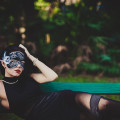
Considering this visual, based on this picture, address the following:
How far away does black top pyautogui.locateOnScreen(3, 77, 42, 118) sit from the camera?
2133 millimetres

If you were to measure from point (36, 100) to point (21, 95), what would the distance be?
214mm

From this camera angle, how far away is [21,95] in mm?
2150

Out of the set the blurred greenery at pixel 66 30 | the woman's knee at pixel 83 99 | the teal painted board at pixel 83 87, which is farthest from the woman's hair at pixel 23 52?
the blurred greenery at pixel 66 30

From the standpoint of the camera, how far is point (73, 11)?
7.09 meters

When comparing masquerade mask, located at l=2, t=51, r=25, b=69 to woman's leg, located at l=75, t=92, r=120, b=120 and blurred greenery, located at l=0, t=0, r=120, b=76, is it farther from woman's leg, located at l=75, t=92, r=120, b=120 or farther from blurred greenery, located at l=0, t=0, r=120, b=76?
blurred greenery, located at l=0, t=0, r=120, b=76

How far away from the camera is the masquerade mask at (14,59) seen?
2.21m

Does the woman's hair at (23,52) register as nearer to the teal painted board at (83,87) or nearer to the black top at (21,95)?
the black top at (21,95)

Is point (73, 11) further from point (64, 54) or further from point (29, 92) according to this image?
point (29, 92)

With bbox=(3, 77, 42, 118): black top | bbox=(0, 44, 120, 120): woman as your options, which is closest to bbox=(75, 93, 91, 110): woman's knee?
bbox=(0, 44, 120, 120): woman

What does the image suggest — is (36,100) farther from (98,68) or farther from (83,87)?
(98,68)

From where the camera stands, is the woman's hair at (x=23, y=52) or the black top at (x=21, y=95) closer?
the black top at (x=21, y=95)

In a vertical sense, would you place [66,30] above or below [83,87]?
above

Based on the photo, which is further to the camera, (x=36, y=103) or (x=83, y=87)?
(x=83, y=87)

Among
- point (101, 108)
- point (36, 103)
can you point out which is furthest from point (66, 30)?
point (101, 108)
